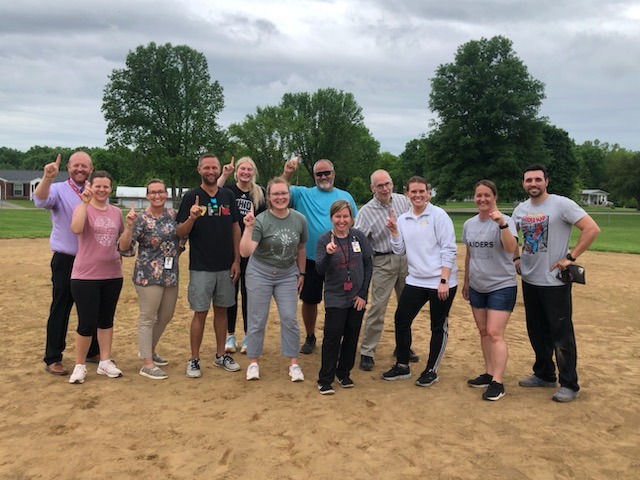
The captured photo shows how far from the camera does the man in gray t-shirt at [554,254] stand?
4730mm

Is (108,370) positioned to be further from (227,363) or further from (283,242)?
(283,242)

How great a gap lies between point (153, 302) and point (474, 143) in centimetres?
4339

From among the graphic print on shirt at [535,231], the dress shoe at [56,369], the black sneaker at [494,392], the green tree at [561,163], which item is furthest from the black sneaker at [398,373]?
the green tree at [561,163]

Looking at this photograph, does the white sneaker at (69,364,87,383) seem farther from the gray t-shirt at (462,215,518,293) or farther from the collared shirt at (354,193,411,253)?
the gray t-shirt at (462,215,518,293)

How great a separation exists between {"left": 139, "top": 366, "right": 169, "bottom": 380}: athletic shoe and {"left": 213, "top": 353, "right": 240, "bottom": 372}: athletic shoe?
0.58 meters

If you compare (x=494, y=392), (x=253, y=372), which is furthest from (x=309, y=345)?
(x=494, y=392)

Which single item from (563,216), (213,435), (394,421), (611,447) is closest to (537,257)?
(563,216)

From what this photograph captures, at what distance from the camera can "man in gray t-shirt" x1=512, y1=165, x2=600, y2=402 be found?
15.5ft

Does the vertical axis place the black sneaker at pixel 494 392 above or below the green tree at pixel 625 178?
below

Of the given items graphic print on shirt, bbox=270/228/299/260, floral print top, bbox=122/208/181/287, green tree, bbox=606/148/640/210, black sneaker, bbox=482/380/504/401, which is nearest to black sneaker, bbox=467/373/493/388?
black sneaker, bbox=482/380/504/401

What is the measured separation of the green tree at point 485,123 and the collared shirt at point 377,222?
131 ft

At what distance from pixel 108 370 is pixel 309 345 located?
2.31 metres

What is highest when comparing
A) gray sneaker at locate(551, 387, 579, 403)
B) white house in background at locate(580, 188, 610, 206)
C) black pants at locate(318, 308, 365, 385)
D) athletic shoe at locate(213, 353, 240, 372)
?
white house in background at locate(580, 188, 610, 206)

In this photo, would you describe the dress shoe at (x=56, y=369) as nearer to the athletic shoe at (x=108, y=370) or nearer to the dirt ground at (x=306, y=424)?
the dirt ground at (x=306, y=424)
